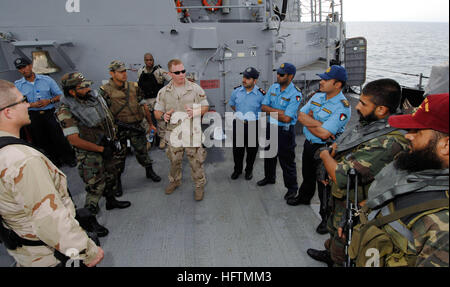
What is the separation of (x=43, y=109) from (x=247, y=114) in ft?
9.92

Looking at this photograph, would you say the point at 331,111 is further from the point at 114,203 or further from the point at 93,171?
the point at 114,203

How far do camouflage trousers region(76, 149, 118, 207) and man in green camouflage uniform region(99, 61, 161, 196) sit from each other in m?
0.45

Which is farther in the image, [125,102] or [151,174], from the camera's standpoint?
[151,174]

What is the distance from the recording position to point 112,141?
2930 millimetres

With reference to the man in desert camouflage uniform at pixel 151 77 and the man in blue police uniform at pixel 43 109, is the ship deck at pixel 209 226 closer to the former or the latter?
the man in blue police uniform at pixel 43 109

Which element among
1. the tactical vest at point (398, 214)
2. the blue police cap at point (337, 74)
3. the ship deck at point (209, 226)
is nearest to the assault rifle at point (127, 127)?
the ship deck at point (209, 226)

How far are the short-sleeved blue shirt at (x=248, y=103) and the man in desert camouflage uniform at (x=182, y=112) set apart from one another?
56 centimetres

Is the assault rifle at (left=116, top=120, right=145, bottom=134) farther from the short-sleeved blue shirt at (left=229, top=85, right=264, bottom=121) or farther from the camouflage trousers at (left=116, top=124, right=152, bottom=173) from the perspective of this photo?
the short-sleeved blue shirt at (left=229, top=85, right=264, bottom=121)

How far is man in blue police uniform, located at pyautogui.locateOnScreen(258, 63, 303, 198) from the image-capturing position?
3145 millimetres

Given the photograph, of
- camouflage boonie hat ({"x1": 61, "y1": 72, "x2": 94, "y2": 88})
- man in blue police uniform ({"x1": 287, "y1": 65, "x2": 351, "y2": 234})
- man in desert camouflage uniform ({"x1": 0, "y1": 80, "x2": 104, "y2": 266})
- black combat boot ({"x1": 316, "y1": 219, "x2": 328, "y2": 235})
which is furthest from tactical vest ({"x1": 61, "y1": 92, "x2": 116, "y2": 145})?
black combat boot ({"x1": 316, "y1": 219, "x2": 328, "y2": 235})

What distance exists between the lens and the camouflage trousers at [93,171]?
2.80 meters

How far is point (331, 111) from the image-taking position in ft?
8.00

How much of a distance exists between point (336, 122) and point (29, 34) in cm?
462

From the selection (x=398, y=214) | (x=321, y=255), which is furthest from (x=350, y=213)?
(x=321, y=255)
